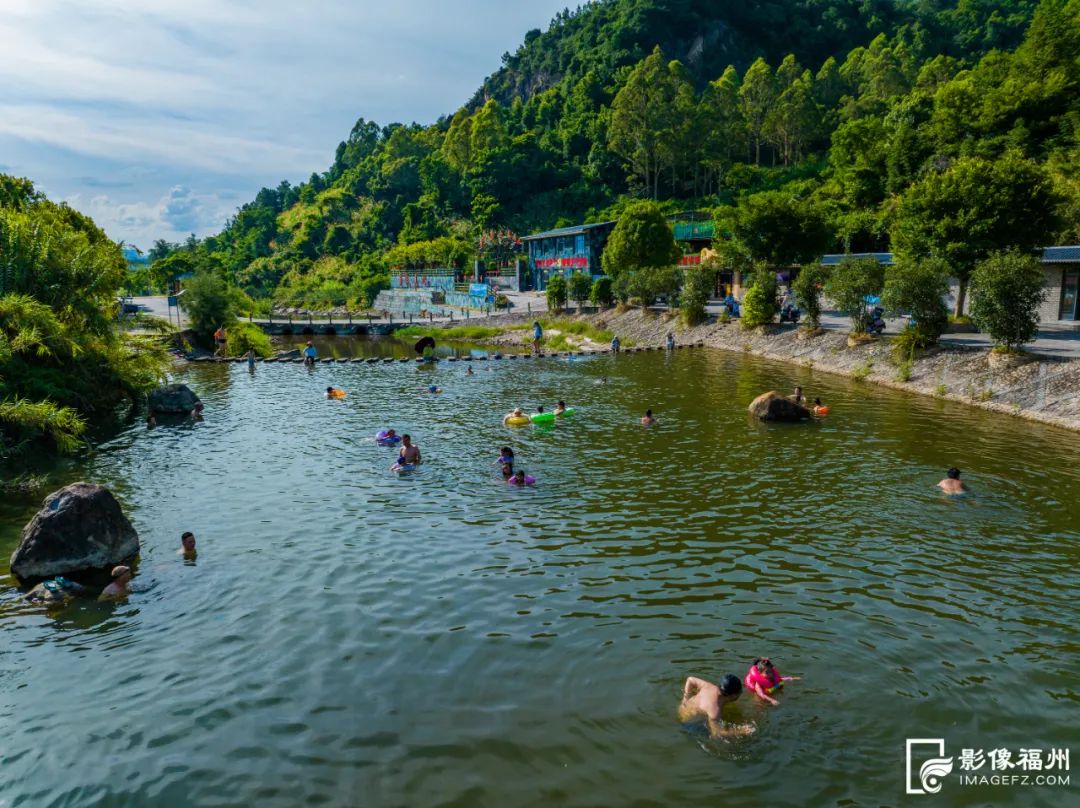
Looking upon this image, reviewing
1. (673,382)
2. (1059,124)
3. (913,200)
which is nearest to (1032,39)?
(1059,124)

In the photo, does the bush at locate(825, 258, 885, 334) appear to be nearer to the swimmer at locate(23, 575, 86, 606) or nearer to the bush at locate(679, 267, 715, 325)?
the bush at locate(679, 267, 715, 325)

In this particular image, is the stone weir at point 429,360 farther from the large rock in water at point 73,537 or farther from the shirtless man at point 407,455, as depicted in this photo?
the large rock in water at point 73,537

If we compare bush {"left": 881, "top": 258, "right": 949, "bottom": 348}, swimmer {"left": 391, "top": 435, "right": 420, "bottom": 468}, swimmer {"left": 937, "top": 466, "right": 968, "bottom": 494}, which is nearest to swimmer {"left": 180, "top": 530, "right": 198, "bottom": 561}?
swimmer {"left": 391, "top": 435, "right": 420, "bottom": 468}

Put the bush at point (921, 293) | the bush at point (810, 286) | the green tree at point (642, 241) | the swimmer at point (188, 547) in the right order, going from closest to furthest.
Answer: the swimmer at point (188, 547)
the bush at point (921, 293)
the bush at point (810, 286)
the green tree at point (642, 241)

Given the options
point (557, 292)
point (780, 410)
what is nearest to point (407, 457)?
point (780, 410)

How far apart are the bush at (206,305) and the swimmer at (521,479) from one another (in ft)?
171

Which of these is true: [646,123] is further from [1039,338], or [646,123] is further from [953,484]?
[953,484]

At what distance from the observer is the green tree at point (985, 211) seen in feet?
135

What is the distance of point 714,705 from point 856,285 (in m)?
38.2

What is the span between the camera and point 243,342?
209ft

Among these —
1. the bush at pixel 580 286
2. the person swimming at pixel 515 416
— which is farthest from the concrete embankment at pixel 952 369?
the bush at pixel 580 286

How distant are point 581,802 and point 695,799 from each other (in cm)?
157

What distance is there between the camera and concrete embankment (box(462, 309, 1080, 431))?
3080cm

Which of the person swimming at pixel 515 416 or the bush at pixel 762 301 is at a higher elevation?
the bush at pixel 762 301
